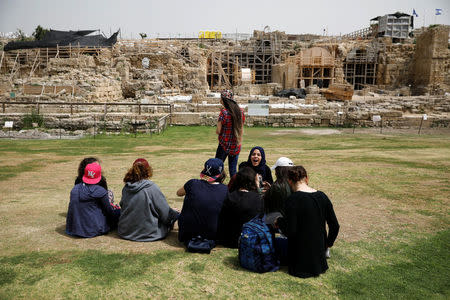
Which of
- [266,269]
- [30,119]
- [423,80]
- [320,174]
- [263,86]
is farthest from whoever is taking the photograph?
[423,80]

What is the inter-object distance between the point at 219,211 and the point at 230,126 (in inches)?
96.4

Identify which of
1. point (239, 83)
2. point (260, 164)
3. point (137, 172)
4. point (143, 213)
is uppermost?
point (239, 83)

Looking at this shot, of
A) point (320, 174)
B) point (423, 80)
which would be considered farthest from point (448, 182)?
point (423, 80)

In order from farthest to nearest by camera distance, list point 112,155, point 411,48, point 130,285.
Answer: point 411,48 < point 112,155 < point 130,285

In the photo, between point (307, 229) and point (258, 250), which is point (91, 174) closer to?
point (258, 250)

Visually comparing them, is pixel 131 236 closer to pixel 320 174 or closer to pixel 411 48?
pixel 320 174

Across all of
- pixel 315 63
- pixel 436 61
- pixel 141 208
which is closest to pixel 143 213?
pixel 141 208

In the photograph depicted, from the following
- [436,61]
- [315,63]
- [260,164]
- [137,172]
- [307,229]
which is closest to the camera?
[307,229]

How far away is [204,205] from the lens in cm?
441

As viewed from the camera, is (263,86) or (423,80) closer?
(263,86)

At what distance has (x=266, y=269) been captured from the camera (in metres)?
3.90

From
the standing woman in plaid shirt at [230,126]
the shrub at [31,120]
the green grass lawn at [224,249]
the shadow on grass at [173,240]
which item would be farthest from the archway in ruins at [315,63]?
the shadow on grass at [173,240]

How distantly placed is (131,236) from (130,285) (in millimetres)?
1172

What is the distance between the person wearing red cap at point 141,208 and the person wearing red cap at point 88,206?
12.4 inches
